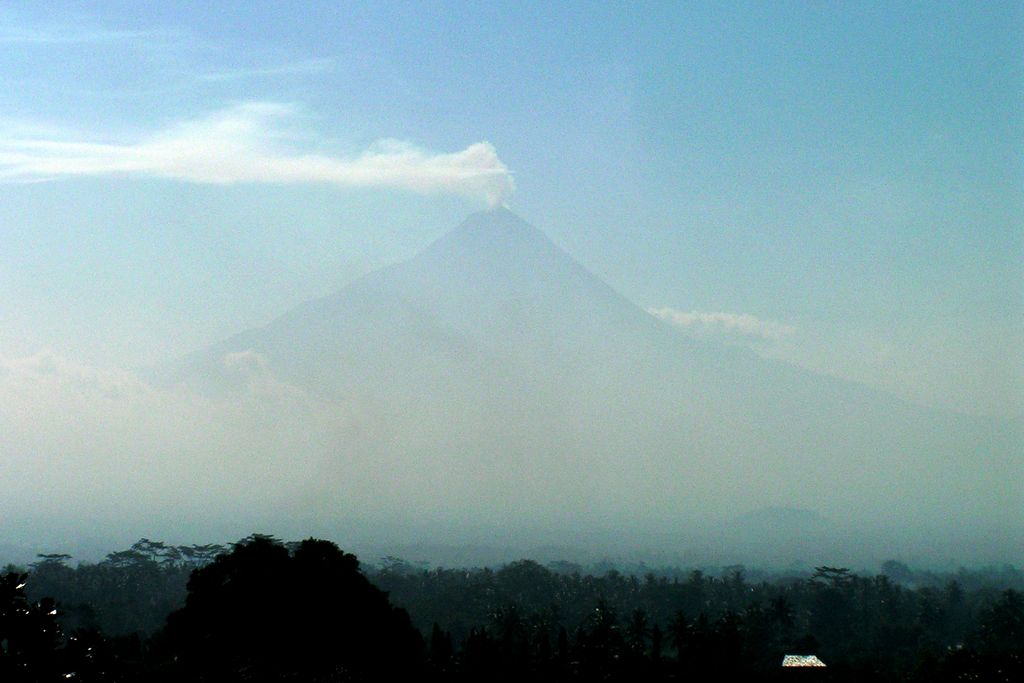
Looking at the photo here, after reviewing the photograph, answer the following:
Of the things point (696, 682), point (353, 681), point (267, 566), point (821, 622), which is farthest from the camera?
point (821, 622)

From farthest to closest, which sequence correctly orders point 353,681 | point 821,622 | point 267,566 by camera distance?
point 821,622
point 267,566
point 353,681

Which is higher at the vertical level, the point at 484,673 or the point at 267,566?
the point at 267,566

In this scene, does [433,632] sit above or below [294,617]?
below

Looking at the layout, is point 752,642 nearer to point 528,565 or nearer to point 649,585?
point 649,585

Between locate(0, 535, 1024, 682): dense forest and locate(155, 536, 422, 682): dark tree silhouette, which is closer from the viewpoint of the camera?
locate(0, 535, 1024, 682): dense forest

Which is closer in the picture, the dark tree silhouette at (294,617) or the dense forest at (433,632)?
the dense forest at (433,632)

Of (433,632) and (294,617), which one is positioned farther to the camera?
(433,632)

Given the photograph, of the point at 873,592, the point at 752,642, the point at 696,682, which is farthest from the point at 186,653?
the point at 873,592

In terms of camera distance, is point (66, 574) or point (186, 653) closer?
point (186, 653)
